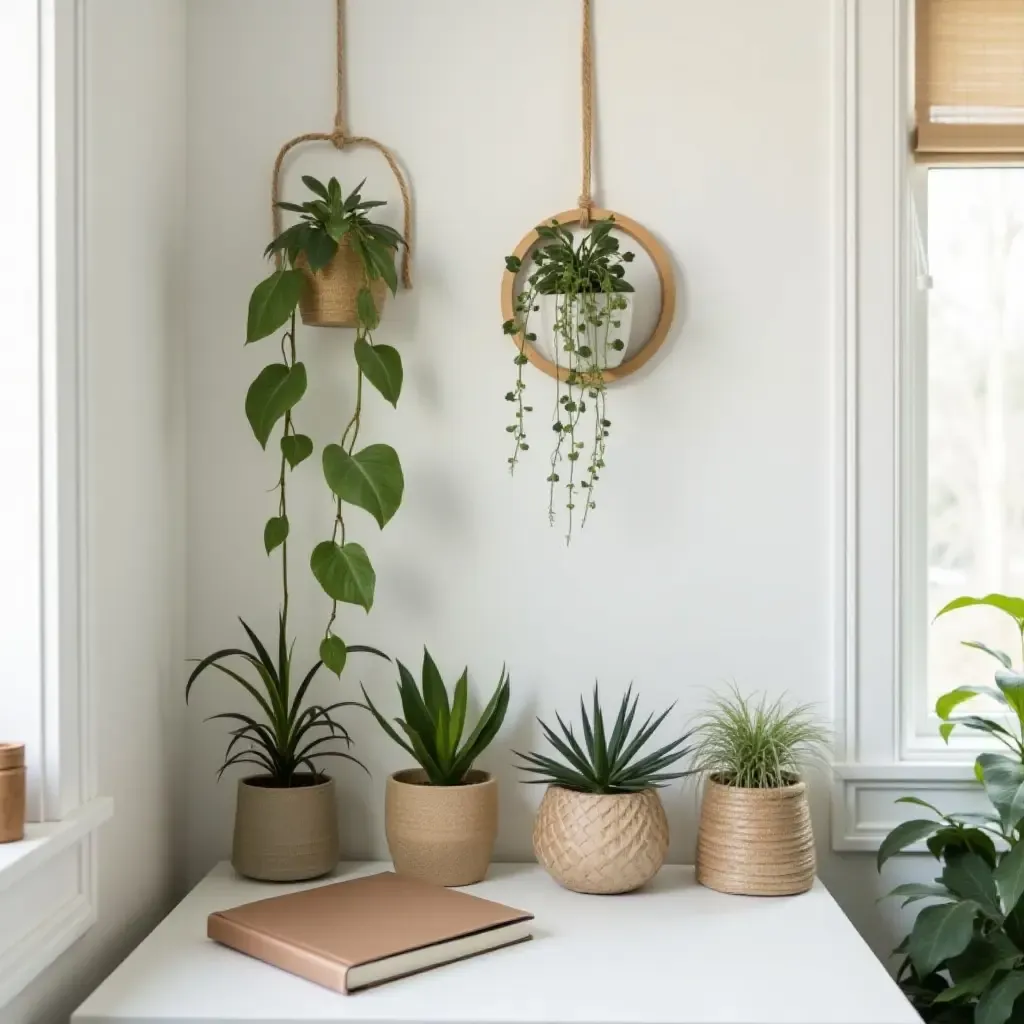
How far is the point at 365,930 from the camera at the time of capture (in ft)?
4.84

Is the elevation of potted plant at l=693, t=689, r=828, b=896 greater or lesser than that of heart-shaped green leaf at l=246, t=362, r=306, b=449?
lesser

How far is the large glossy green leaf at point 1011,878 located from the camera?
1.58m

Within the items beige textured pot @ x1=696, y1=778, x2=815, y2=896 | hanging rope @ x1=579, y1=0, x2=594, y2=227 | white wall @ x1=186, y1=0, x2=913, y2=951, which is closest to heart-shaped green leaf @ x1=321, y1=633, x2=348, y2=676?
white wall @ x1=186, y1=0, x2=913, y2=951

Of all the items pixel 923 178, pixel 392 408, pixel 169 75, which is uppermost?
pixel 169 75

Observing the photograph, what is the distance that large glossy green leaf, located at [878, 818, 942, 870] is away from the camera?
1762 mm

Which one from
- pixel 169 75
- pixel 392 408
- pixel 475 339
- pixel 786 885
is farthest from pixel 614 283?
pixel 786 885

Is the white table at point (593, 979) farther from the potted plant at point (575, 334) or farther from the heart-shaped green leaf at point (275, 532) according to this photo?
the potted plant at point (575, 334)

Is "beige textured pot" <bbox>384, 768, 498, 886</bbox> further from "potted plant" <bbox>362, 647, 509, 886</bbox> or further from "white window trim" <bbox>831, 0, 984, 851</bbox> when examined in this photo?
"white window trim" <bbox>831, 0, 984, 851</bbox>

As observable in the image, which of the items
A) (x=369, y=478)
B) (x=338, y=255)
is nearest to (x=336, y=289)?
(x=338, y=255)

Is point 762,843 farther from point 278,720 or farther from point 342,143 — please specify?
point 342,143

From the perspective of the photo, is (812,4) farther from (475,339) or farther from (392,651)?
(392,651)

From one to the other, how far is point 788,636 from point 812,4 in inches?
39.7

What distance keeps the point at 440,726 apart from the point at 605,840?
296 mm

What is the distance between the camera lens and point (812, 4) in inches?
74.7
